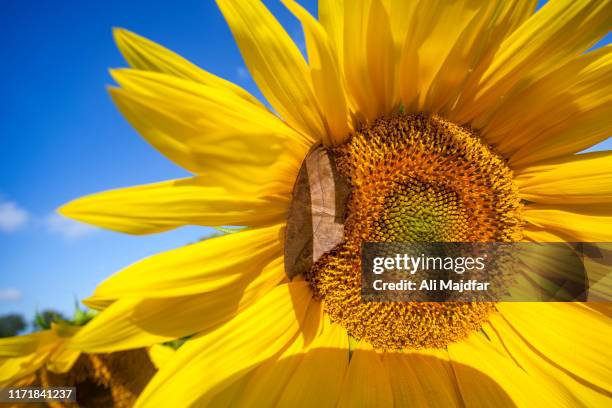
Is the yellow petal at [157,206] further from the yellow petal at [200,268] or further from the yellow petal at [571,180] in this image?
the yellow petal at [571,180]

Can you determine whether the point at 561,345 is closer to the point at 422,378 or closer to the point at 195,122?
the point at 422,378

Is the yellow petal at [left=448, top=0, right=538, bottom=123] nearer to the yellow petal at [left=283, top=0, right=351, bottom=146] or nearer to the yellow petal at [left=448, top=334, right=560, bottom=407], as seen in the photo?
the yellow petal at [left=283, top=0, right=351, bottom=146]

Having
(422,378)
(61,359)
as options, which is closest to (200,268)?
(422,378)

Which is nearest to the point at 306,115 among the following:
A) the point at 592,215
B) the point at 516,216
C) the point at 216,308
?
the point at 216,308

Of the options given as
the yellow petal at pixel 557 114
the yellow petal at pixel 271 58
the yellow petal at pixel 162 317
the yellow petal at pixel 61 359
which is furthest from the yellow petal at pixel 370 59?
the yellow petal at pixel 61 359

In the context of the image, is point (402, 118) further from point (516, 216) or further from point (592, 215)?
point (592, 215)

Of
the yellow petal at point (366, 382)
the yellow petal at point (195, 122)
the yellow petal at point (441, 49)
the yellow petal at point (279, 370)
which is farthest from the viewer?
the yellow petal at point (366, 382)

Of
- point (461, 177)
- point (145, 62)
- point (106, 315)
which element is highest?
point (145, 62)
